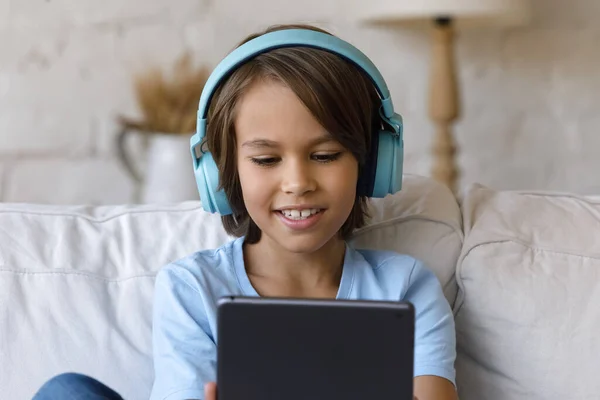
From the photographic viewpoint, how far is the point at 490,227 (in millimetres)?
1233

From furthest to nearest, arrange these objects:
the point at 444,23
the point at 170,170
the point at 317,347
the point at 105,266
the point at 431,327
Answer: the point at 444,23
the point at 170,170
the point at 105,266
the point at 431,327
the point at 317,347

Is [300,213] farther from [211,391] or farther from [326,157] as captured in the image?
[211,391]

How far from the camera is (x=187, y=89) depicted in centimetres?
183

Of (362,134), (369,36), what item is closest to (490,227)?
(362,134)

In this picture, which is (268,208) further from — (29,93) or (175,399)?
(29,93)

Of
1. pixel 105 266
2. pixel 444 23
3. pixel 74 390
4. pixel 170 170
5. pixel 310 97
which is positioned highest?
pixel 444 23

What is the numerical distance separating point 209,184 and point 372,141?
0.71ft

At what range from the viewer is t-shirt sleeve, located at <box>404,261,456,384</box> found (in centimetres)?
106

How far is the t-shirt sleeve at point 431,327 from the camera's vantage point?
41.7 inches

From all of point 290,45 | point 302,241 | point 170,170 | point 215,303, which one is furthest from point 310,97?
point 170,170

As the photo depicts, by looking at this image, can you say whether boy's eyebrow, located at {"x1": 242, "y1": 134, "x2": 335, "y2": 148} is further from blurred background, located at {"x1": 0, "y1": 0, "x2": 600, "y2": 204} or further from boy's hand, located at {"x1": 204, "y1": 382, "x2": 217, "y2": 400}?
blurred background, located at {"x1": 0, "y1": 0, "x2": 600, "y2": 204}

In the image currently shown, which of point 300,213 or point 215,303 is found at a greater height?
point 300,213

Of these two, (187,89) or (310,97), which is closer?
(310,97)

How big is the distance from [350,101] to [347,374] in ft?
1.24
